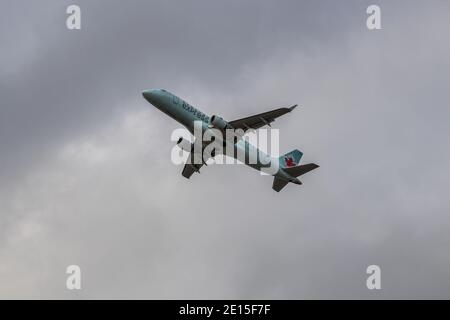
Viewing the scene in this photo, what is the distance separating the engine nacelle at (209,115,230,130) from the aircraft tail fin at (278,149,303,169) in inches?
547

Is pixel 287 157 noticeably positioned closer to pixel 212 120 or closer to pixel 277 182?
pixel 277 182

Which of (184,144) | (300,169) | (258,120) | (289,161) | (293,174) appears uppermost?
(258,120)

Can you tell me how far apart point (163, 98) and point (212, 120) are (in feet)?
22.9

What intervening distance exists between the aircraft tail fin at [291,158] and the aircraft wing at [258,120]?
11.6 m

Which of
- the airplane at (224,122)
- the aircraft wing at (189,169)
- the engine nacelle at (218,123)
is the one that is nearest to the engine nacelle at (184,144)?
the airplane at (224,122)

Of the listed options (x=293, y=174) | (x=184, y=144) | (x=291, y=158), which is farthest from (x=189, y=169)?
(x=293, y=174)

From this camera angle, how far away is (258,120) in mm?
96250

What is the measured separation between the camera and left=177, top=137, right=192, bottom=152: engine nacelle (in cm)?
10469

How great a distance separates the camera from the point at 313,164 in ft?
335

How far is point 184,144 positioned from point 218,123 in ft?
32.3

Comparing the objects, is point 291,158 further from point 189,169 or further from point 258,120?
point 258,120

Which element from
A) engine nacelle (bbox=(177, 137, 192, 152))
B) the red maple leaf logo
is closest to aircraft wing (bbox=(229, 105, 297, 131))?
engine nacelle (bbox=(177, 137, 192, 152))
